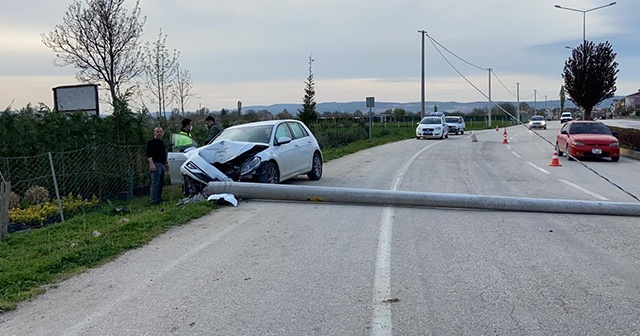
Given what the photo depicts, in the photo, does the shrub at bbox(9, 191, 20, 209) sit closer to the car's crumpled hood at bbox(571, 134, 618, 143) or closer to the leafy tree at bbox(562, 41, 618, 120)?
the car's crumpled hood at bbox(571, 134, 618, 143)

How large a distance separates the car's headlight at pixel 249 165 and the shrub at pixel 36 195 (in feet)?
14.9

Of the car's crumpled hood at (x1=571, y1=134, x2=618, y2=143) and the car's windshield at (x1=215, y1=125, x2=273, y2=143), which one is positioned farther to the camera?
the car's crumpled hood at (x1=571, y1=134, x2=618, y2=143)

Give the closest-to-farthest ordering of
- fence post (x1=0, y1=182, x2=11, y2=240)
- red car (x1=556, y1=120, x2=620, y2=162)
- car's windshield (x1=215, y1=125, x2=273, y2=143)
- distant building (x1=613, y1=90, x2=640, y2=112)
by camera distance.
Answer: fence post (x1=0, y1=182, x2=11, y2=240) → car's windshield (x1=215, y1=125, x2=273, y2=143) → red car (x1=556, y1=120, x2=620, y2=162) → distant building (x1=613, y1=90, x2=640, y2=112)

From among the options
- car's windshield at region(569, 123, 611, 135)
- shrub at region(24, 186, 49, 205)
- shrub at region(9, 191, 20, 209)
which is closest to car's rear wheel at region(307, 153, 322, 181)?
shrub at region(24, 186, 49, 205)

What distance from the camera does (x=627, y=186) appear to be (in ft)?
47.9

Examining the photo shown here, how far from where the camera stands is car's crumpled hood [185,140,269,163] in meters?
12.3

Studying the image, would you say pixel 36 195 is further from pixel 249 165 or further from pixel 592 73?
pixel 592 73

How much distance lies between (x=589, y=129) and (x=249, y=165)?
16086 mm

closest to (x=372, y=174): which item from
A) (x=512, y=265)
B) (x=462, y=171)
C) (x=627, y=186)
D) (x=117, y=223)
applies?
(x=462, y=171)

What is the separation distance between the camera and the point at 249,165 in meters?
12.4

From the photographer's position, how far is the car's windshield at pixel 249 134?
13.5 m

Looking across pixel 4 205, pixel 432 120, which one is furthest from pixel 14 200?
pixel 432 120

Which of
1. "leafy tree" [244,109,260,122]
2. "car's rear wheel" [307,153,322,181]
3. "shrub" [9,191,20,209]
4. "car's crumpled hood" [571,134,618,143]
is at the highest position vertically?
"leafy tree" [244,109,260,122]

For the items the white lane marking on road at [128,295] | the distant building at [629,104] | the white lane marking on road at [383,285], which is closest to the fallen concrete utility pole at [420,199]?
the white lane marking on road at [383,285]
